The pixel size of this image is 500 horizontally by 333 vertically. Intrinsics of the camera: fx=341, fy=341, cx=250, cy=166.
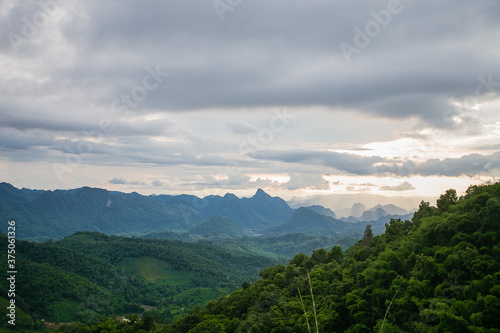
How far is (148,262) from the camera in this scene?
17375cm

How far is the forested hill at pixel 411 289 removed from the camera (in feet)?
75.5

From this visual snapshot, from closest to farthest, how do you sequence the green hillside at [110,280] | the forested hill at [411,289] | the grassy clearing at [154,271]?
the forested hill at [411,289]
the green hillside at [110,280]
the grassy clearing at [154,271]

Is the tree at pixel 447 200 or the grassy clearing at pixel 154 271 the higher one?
the tree at pixel 447 200

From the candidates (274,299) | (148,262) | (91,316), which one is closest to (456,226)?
(274,299)

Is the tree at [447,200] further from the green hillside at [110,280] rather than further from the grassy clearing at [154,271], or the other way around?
the grassy clearing at [154,271]

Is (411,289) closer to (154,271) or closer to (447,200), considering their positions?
(447,200)

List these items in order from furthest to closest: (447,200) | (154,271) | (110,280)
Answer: (154,271) < (110,280) < (447,200)

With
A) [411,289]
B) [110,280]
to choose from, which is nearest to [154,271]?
[110,280]

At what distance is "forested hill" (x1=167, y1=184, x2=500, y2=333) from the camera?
75.5 feet

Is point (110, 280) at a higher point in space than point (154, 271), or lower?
higher

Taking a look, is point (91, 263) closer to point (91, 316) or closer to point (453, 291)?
point (91, 316)

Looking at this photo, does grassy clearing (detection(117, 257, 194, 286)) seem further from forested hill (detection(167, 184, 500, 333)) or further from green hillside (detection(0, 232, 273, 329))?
forested hill (detection(167, 184, 500, 333))

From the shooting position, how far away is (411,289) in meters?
26.8

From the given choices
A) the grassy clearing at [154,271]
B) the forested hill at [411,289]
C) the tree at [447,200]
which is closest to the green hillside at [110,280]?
the grassy clearing at [154,271]
